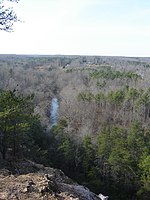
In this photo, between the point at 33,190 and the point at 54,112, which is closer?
the point at 33,190

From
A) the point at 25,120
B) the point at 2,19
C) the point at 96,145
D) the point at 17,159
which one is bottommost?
the point at 96,145

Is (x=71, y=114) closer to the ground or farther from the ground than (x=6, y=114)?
closer to the ground

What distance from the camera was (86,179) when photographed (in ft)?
78.2

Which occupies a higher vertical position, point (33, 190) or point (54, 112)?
point (33, 190)

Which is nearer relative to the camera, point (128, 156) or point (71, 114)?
point (128, 156)

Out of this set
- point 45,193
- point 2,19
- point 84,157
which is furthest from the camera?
point 84,157

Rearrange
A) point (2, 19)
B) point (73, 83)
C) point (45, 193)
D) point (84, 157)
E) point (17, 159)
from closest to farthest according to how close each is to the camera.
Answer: point (45, 193) → point (2, 19) → point (17, 159) → point (84, 157) → point (73, 83)

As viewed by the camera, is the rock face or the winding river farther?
the winding river

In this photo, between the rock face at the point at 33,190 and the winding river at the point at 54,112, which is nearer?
the rock face at the point at 33,190

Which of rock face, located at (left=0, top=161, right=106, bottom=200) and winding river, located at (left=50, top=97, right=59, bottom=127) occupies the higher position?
rock face, located at (left=0, top=161, right=106, bottom=200)

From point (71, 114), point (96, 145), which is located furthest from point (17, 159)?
point (71, 114)

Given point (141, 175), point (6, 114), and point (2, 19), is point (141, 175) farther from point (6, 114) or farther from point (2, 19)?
point (2, 19)

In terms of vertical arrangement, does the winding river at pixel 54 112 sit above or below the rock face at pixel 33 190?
below

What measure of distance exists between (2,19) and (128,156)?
1713 centimetres
